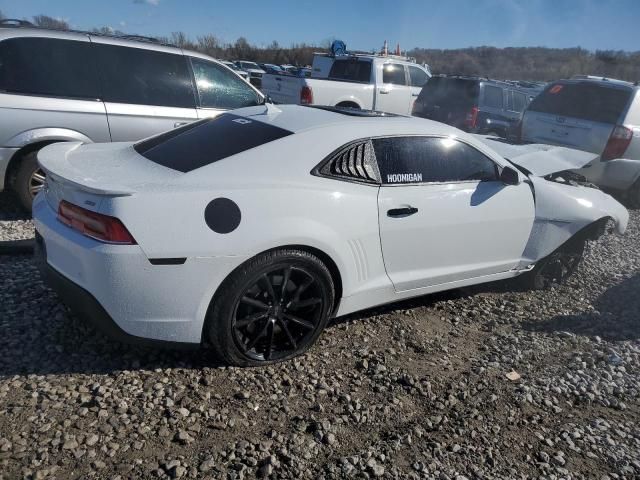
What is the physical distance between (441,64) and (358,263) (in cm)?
5782

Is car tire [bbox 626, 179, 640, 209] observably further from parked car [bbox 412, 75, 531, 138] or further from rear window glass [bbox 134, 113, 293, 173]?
rear window glass [bbox 134, 113, 293, 173]

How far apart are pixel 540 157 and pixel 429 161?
1883mm

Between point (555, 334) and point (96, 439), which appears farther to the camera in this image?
point (555, 334)

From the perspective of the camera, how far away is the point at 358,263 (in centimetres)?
340

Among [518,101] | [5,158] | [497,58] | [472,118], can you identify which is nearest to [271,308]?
[5,158]

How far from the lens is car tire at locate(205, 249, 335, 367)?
9.70 ft

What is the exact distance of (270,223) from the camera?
116 inches

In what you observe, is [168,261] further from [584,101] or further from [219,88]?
[584,101]

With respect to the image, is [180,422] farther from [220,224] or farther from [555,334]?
[555,334]

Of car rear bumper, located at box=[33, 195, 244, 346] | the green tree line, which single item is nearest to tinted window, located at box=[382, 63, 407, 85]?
car rear bumper, located at box=[33, 195, 244, 346]

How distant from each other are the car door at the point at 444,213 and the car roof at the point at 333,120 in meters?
0.09

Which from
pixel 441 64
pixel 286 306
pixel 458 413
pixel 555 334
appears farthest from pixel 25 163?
pixel 441 64

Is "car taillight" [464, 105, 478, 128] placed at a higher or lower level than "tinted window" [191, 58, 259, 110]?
lower

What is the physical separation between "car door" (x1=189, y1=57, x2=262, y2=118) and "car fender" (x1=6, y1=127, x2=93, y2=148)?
1.37 m
